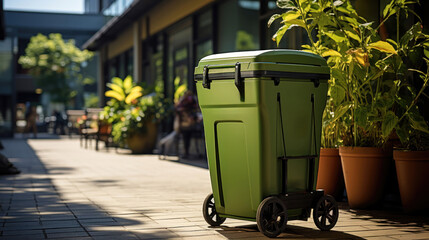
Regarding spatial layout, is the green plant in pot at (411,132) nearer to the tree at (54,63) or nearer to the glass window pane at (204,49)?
the glass window pane at (204,49)

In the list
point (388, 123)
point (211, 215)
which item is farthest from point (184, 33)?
point (211, 215)

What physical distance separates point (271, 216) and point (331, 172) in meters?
1.96

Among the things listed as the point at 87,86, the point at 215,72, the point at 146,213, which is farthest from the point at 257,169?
the point at 87,86

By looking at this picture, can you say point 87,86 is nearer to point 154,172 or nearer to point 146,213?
point 154,172

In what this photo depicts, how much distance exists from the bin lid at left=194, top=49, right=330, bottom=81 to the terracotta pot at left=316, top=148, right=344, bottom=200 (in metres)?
1.62

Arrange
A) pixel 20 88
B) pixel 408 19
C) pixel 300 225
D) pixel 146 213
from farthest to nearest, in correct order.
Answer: pixel 20 88 → pixel 408 19 → pixel 146 213 → pixel 300 225

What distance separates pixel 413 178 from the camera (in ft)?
16.3

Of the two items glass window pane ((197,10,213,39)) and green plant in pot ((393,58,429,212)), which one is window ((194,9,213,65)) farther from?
green plant in pot ((393,58,429,212))

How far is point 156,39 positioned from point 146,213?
1197 centimetres

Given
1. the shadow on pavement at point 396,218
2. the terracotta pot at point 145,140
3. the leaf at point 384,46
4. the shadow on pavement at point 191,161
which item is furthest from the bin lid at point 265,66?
the terracotta pot at point 145,140

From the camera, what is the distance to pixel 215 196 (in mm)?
4355

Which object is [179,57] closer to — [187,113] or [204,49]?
[204,49]

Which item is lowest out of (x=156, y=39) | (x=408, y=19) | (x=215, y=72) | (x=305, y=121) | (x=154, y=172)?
(x=154, y=172)

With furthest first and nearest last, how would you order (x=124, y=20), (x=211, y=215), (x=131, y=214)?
(x=124, y=20), (x=131, y=214), (x=211, y=215)
